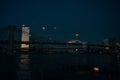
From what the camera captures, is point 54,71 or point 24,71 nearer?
point 24,71

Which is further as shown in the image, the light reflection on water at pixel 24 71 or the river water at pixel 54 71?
the river water at pixel 54 71

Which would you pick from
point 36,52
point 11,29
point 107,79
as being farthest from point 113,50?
point 107,79

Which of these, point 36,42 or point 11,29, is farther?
point 36,42

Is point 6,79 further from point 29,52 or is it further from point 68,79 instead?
point 29,52

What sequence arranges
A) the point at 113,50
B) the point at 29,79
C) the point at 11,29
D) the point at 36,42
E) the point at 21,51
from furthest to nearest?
1. the point at 113,50
2. the point at 21,51
3. the point at 36,42
4. the point at 11,29
5. the point at 29,79

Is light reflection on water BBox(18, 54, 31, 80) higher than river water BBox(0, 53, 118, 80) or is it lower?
higher

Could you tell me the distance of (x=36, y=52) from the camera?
3693 inches

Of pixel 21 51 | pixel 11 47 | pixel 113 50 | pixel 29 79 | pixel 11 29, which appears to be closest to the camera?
pixel 29 79

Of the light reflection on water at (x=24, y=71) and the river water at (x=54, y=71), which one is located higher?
the light reflection on water at (x=24, y=71)

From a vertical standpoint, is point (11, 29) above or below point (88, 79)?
above

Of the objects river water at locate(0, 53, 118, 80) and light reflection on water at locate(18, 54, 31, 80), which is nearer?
light reflection on water at locate(18, 54, 31, 80)

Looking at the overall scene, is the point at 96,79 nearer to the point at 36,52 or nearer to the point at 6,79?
the point at 6,79

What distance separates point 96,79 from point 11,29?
63.2 metres

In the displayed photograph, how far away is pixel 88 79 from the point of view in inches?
610
